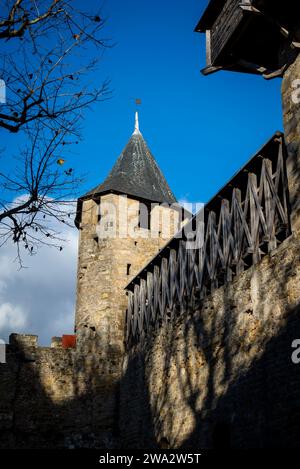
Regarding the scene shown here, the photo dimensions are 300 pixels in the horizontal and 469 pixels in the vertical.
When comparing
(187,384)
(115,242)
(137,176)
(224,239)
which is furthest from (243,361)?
(137,176)

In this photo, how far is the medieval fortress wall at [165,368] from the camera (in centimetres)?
760

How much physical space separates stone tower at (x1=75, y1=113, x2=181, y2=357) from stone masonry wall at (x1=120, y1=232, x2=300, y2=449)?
3.71 metres

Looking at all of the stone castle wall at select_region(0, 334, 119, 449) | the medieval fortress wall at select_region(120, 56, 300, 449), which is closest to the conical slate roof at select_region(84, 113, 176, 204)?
the stone castle wall at select_region(0, 334, 119, 449)

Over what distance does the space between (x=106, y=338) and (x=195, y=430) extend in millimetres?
6631

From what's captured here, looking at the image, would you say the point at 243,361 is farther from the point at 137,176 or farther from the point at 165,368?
the point at 137,176

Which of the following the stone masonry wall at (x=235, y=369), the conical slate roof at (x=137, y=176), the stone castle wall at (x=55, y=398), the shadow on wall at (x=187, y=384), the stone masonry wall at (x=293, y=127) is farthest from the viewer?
the conical slate roof at (x=137, y=176)

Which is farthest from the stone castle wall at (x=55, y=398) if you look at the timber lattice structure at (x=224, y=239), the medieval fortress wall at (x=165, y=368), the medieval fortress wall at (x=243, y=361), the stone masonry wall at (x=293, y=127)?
the stone masonry wall at (x=293, y=127)

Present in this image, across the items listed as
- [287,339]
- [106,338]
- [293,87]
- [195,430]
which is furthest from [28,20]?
[106,338]

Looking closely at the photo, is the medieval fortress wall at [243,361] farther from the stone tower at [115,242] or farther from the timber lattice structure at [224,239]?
the stone tower at [115,242]

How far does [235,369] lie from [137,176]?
11493 millimetres

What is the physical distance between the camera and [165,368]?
39.6 ft

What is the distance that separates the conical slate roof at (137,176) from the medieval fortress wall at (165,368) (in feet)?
2.78

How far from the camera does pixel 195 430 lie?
9.87m

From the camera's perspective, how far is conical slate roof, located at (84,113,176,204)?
18328 millimetres
